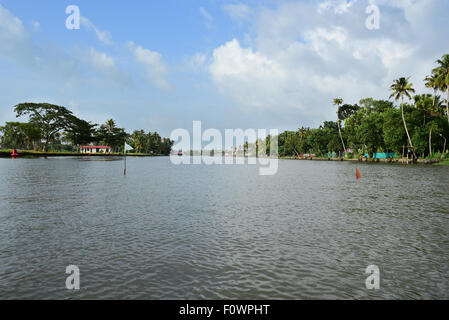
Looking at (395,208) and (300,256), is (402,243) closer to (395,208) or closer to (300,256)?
(300,256)

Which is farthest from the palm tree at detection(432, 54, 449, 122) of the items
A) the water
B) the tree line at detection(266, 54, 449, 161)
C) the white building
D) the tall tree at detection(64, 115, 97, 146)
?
the white building

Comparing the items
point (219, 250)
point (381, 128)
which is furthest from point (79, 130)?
point (219, 250)

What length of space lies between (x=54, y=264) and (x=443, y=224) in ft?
51.6

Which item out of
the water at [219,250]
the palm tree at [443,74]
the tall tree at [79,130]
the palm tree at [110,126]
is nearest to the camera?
the water at [219,250]

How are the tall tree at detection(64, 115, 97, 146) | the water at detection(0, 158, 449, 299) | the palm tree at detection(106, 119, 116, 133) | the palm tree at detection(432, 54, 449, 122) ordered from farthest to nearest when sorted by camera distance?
the palm tree at detection(106, 119, 116, 133)
the tall tree at detection(64, 115, 97, 146)
the palm tree at detection(432, 54, 449, 122)
the water at detection(0, 158, 449, 299)

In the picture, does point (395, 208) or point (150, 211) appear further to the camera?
point (395, 208)

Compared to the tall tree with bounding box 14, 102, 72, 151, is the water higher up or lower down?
lower down

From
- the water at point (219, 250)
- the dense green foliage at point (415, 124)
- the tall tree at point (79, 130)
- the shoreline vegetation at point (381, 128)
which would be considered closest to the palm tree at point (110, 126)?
the shoreline vegetation at point (381, 128)

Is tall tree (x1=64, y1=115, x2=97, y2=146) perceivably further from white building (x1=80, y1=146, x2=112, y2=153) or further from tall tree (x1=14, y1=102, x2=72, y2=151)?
white building (x1=80, y1=146, x2=112, y2=153)

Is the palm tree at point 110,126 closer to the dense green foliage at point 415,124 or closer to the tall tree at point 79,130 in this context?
the tall tree at point 79,130

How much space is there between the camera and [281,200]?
21.4m

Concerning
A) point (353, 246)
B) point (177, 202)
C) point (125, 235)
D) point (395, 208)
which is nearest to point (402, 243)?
point (353, 246)
